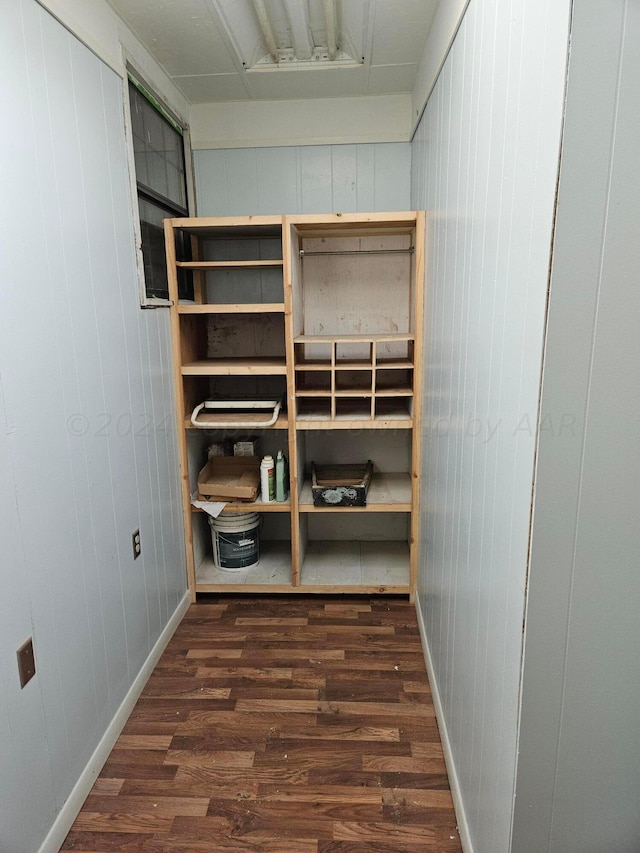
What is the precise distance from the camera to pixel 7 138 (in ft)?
4.20

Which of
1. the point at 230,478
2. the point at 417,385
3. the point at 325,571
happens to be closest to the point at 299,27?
the point at 417,385

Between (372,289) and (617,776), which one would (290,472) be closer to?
(372,289)

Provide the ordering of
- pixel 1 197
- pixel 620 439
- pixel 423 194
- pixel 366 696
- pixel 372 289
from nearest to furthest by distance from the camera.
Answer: pixel 620 439
pixel 1 197
pixel 366 696
pixel 423 194
pixel 372 289

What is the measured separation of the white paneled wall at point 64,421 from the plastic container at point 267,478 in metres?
0.64

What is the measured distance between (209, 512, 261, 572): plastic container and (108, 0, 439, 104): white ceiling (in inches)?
79.9

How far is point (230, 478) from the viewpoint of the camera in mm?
2805

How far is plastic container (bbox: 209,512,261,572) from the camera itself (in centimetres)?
276

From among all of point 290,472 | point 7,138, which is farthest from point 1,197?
point 290,472

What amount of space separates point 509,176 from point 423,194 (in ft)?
4.52

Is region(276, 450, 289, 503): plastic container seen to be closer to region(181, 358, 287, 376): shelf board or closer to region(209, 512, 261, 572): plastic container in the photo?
region(209, 512, 261, 572): plastic container

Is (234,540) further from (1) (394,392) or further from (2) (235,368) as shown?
(1) (394,392)

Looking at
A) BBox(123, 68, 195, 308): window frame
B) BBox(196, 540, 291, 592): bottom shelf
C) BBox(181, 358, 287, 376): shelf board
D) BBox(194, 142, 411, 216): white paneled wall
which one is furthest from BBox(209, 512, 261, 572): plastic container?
BBox(194, 142, 411, 216): white paneled wall

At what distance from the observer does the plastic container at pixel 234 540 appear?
2.76m

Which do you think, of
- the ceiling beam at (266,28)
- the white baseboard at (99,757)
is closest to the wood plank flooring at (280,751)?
the white baseboard at (99,757)
